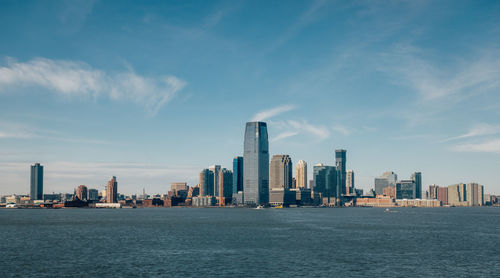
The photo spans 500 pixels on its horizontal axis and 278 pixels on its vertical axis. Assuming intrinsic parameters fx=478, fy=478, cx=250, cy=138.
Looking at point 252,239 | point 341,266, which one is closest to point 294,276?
point 341,266

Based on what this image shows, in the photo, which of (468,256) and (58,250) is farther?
(58,250)

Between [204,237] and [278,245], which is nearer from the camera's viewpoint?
[278,245]

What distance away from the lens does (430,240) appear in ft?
407

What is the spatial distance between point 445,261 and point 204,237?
66213 mm

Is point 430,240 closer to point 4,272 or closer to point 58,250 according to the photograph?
point 58,250

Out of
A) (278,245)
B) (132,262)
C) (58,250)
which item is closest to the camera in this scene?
(132,262)

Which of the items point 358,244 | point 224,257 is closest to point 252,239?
point 358,244

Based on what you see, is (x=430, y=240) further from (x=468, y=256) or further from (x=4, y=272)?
(x=4, y=272)

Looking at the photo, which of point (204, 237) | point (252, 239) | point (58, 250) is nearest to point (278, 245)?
point (252, 239)

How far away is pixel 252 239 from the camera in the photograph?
12619 cm

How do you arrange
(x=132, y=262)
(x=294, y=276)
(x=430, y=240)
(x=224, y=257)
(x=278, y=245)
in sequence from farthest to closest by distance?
(x=430, y=240) < (x=278, y=245) < (x=224, y=257) < (x=132, y=262) < (x=294, y=276)

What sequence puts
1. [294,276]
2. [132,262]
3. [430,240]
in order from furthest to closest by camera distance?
[430,240] < [132,262] < [294,276]

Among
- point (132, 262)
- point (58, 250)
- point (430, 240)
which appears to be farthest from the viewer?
point (430, 240)

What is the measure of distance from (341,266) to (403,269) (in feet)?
32.8
